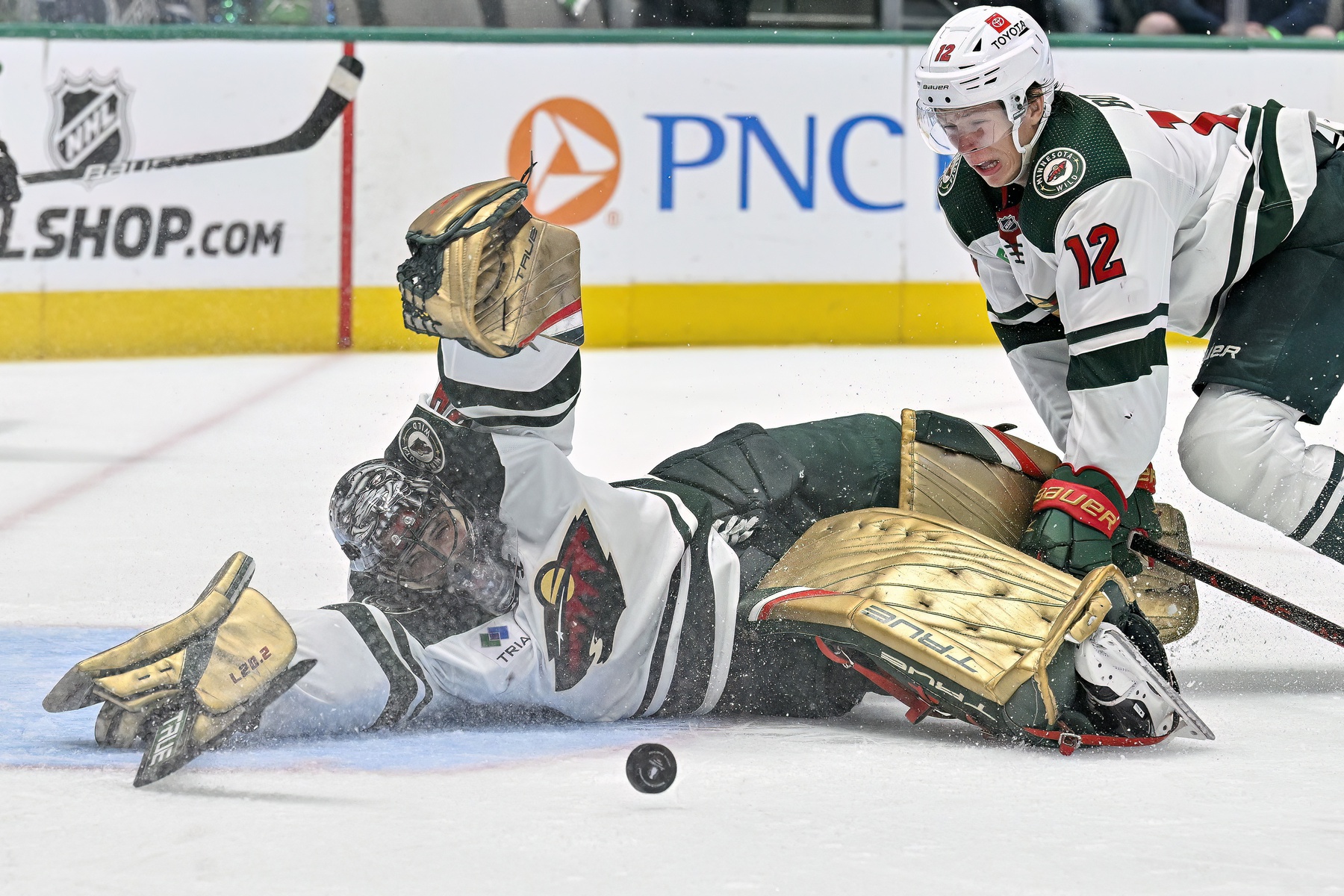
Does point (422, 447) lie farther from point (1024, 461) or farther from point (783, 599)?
point (1024, 461)

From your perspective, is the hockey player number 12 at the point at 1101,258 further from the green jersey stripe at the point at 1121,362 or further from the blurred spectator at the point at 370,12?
the blurred spectator at the point at 370,12

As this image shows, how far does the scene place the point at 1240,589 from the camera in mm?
2467

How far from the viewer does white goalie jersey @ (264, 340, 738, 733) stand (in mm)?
2066

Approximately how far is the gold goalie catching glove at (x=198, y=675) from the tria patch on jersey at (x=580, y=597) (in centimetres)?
31

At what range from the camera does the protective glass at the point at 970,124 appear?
8.09 feet

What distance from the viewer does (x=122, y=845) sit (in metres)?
1.68

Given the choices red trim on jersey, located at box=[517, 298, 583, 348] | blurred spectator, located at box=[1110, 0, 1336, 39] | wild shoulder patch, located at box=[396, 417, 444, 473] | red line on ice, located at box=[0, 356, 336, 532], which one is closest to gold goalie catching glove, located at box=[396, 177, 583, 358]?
red trim on jersey, located at box=[517, 298, 583, 348]

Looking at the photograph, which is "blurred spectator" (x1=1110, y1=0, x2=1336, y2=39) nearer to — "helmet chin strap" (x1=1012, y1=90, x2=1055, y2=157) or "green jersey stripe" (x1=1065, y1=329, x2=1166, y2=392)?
"helmet chin strap" (x1=1012, y1=90, x2=1055, y2=157)

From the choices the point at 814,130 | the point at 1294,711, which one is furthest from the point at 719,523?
the point at 814,130

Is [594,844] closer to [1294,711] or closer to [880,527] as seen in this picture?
[880,527]

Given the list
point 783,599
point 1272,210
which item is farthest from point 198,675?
point 1272,210

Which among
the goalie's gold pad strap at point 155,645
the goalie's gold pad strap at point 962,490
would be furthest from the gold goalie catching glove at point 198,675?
→ the goalie's gold pad strap at point 962,490

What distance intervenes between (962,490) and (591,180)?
4171mm

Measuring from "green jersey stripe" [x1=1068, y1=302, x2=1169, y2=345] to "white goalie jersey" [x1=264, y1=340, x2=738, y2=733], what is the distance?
0.66m
